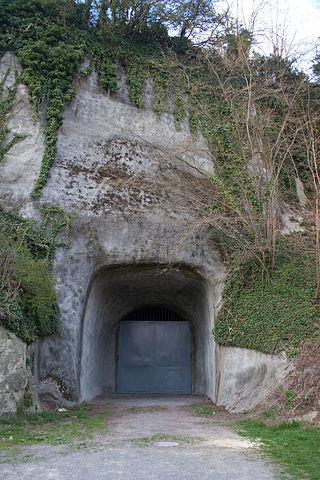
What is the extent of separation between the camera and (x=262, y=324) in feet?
33.0

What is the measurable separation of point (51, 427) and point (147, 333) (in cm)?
963

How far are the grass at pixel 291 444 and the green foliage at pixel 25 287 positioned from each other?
14.5 ft

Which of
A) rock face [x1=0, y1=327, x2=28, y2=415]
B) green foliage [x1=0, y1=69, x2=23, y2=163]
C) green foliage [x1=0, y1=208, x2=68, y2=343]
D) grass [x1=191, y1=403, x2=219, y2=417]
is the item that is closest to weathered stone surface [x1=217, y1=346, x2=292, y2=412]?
grass [x1=191, y1=403, x2=219, y2=417]

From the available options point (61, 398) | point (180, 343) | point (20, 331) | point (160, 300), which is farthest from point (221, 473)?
point (180, 343)

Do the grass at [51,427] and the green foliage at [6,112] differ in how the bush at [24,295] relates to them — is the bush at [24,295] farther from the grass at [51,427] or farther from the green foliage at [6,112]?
the green foliage at [6,112]

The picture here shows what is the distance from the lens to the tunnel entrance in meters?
16.5

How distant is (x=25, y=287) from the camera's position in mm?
8789

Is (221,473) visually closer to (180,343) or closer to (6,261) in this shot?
(6,261)

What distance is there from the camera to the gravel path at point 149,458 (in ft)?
14.6

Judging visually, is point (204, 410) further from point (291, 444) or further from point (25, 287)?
point (25, 287)

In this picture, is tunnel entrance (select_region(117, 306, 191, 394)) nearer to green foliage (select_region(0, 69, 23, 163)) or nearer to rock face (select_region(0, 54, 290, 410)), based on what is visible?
rock face (select_region(0, 54, 290, 410))

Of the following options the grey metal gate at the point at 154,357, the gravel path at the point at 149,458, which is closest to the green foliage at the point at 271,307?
the gravel path at the point at 149,458

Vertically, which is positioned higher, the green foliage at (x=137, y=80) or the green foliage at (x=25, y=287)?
the green foliage at (x=137, y=80)

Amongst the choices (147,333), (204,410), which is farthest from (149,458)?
A: (147,333)
